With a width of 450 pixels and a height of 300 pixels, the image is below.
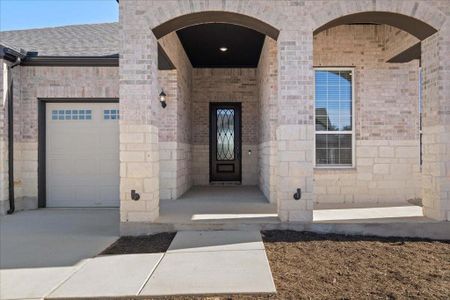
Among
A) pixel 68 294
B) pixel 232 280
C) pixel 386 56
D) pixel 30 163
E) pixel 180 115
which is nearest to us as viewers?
pixel 68 294

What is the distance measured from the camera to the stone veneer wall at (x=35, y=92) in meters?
8.29

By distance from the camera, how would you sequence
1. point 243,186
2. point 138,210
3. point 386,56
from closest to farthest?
point 138,210 < point 386,56 < point 243,186

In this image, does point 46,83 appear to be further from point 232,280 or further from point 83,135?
point 232,280

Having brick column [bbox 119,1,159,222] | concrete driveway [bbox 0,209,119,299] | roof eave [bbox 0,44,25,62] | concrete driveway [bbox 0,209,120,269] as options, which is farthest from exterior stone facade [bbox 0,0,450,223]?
concrete driveway [bbox 0,209,119,299]

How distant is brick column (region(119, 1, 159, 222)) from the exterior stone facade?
0.06 feet

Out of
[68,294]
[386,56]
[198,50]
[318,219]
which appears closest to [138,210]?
[68,294]

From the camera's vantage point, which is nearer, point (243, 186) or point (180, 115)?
point (180, 115)

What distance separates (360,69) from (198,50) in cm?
429

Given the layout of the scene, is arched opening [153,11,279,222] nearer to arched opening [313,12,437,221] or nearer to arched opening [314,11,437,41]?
arched opening [314,11,437,41]

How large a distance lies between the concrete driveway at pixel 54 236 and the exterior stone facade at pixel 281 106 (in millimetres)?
718

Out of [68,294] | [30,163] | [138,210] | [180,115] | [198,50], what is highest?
[198,50]

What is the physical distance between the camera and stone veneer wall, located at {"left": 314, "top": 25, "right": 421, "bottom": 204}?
25.6 ft

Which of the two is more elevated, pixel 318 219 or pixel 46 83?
pixel 46 83

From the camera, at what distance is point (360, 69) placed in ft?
25.9
